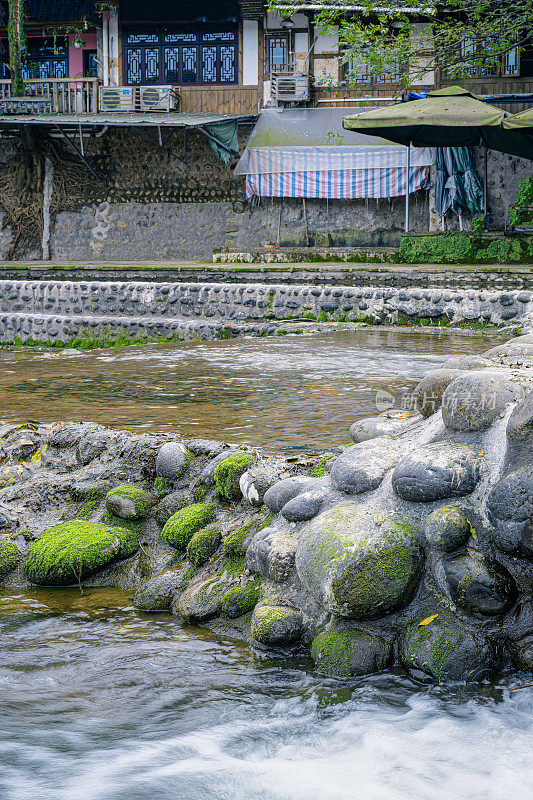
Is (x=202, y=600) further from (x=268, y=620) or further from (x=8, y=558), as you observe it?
(x=8, y=558)

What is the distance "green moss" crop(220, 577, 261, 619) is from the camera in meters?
3.56

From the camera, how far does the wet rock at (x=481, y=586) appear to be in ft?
9.86

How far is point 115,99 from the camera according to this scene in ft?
65.2

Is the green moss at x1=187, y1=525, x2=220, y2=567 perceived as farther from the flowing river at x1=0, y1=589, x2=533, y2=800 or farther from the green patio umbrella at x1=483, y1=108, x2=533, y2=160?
the green patio umbrella at x1=483, y1=108, x2=533, y2=160

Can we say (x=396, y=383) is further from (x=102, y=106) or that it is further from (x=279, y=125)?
(x=102, y=106)

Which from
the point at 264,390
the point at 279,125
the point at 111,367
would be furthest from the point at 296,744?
the point at 279,125

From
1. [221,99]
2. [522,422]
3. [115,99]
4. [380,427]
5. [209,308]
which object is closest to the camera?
[522,422]

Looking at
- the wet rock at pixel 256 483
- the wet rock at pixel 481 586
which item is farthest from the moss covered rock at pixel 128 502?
the wet rock at pixel 481 586

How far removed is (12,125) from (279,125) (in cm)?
666

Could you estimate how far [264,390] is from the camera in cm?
638

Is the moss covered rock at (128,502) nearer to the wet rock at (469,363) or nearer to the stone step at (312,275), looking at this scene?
the wet rock at (469,363)

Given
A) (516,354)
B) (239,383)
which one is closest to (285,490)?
(516,354)

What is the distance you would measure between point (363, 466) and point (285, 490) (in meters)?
0.42

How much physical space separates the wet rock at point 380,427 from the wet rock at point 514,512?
3.33 feet
